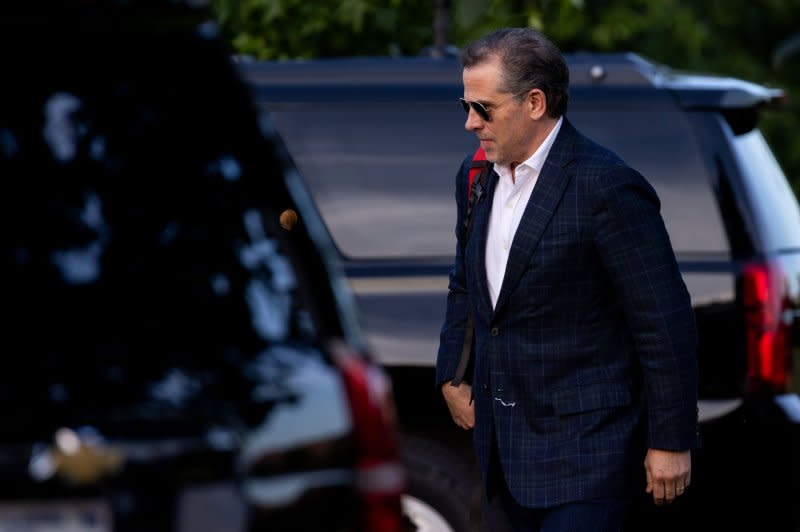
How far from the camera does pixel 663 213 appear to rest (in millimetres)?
5816

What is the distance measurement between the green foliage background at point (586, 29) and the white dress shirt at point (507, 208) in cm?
190

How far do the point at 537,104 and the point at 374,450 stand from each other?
1443 mm

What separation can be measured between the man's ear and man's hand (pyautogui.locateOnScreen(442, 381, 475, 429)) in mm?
767

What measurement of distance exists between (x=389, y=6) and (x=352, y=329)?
6.45 metres

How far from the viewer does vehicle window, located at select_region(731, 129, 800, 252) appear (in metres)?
5.84

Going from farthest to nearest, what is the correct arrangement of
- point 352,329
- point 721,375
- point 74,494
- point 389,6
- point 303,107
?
point 389,6 → point 303,107 → point 721,375 → point 352,329 → point 74,494

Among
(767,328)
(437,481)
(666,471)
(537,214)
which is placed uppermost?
(537,214)

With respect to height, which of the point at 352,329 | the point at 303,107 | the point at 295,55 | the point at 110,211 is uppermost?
the point at 110,211

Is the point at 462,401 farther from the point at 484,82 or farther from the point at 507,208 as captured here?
the point at 484,82

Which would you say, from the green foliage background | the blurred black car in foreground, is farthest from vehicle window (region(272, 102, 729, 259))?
the blurred black car in foreground

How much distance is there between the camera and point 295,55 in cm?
974

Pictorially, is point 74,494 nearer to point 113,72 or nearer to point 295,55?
point 113,72

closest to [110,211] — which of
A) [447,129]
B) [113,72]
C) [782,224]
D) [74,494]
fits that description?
[113,72]

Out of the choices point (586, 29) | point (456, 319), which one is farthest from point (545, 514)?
point (586, 29)
